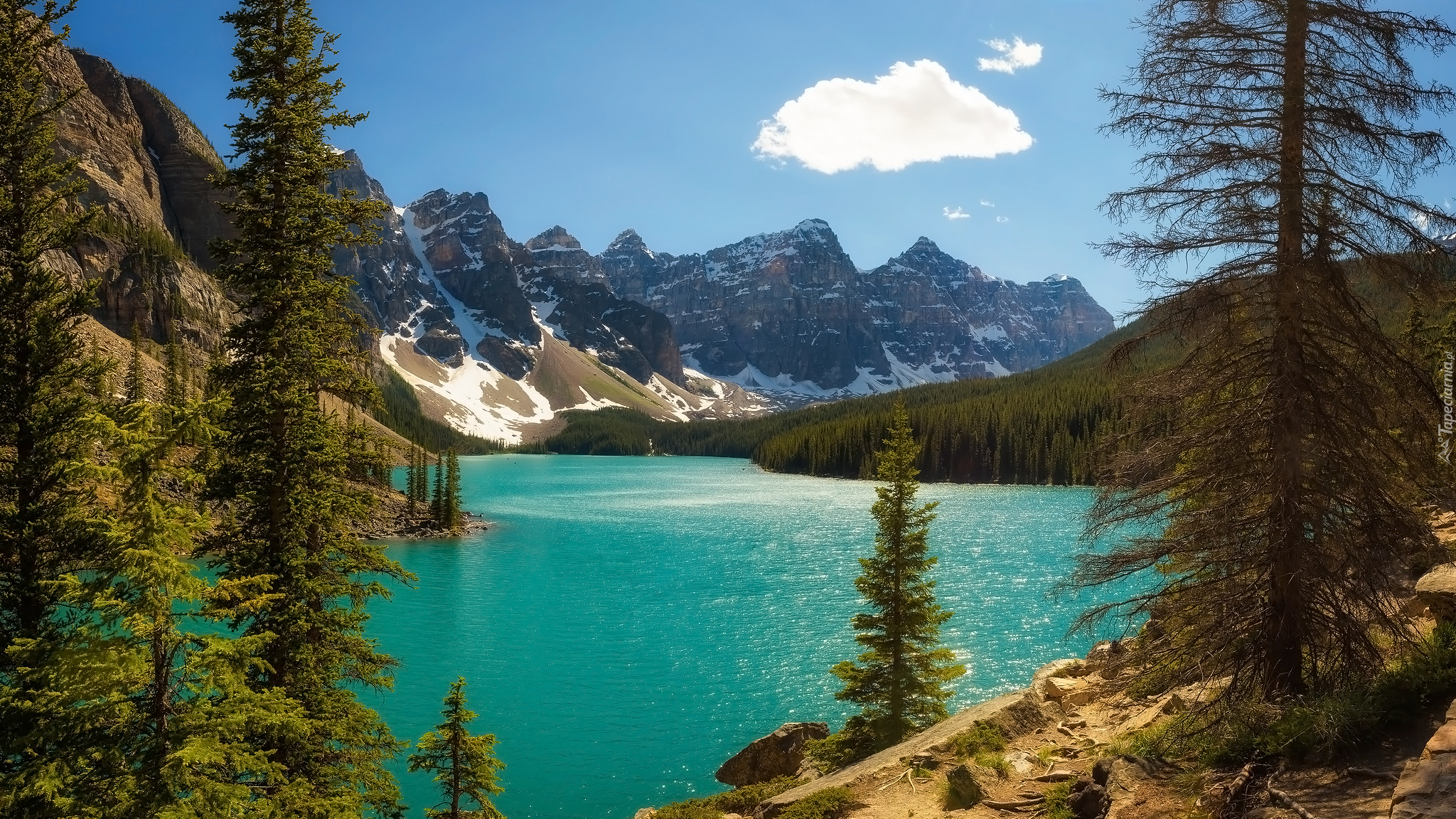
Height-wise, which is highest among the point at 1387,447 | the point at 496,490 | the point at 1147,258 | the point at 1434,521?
the point at 1147,258

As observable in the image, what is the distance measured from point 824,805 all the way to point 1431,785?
8.42 metres

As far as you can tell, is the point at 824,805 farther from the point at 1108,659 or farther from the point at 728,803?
the point at 1108,659

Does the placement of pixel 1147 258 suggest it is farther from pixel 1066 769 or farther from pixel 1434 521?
pixel 1434 521

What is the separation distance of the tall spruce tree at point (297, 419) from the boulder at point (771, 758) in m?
10.8

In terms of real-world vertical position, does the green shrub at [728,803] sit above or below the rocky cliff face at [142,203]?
below

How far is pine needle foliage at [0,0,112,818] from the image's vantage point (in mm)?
9508

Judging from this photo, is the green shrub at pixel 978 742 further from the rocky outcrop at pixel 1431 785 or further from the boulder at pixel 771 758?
the boulder at pixel 771 758

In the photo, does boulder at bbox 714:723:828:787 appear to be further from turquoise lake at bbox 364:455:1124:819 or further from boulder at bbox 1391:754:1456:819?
boulder at bbox 1391:754:1456:819

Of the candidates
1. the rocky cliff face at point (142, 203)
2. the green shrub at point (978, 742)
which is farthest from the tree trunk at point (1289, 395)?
the rocky cliff face at point (142, 203)

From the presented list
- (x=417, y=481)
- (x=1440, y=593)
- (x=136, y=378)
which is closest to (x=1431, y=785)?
(x=1440, y=593)

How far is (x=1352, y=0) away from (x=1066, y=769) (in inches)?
478

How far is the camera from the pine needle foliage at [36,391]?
9508mm

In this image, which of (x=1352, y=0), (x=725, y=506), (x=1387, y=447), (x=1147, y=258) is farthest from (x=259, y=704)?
(x=725, y=506)

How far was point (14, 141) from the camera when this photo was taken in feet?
37.3
